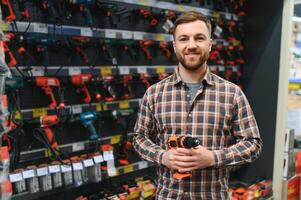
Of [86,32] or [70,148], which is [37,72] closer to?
[86,32]

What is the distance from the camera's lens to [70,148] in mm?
2277

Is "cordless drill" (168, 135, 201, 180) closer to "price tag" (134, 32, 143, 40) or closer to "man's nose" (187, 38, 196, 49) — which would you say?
"man's nose" (187, 38, 196, 49)

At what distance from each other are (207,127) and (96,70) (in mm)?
1145

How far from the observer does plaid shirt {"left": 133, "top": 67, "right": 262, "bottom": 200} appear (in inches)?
58.7

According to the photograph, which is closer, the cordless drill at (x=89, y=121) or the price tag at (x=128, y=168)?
the cordless drill at (x=89, y=121)

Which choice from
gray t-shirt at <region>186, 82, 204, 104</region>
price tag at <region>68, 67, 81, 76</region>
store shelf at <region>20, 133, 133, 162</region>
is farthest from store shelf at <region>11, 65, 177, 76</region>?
gray t-shirt at <region>186, 82, 204, 104</region>

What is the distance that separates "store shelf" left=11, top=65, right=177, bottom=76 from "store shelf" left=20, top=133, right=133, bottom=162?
1.65ft

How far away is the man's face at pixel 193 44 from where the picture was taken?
1.44m

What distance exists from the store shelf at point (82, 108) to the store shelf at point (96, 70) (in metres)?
0.23

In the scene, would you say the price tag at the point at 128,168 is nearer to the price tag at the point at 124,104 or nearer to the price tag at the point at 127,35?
the price tag at the point at 124,104

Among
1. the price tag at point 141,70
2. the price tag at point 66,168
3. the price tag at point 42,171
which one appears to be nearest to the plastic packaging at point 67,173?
the price tag at point 66,168

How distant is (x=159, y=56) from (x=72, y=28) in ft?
2.90

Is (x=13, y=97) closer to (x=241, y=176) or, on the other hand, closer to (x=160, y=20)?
(x=160, y=20)

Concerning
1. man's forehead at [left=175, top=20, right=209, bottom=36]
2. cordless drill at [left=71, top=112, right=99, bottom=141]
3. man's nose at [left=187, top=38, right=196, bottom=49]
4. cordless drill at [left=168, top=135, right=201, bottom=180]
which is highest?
man's forehead at [left=175, top=20, right=209, bottom=36]
